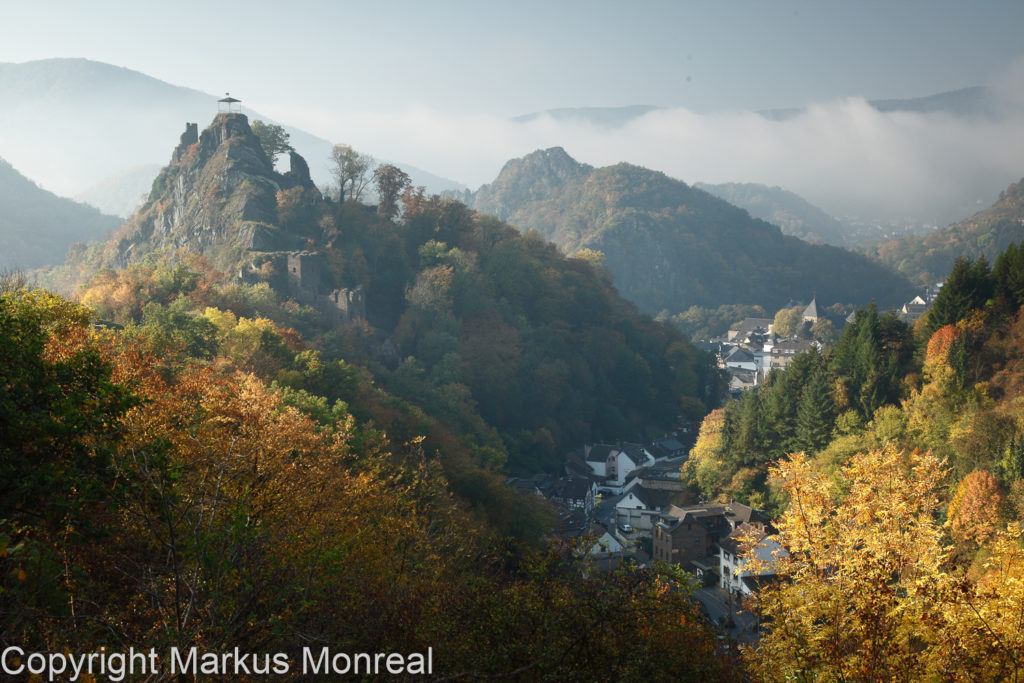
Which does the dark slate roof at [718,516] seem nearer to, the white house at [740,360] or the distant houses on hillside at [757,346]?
the distant houses on hillside at [757,346]

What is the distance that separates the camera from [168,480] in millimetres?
8594

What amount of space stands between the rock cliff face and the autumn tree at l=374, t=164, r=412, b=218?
20.4 feet

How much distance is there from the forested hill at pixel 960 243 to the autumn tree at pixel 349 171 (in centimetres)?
14789

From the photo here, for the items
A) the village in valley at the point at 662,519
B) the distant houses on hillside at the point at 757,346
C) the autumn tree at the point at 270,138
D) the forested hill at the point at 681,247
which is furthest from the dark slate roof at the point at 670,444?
the forested hill at the point at 681,247

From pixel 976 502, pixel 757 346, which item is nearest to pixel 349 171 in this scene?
pixel 976 502

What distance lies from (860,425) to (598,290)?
38.8 meters

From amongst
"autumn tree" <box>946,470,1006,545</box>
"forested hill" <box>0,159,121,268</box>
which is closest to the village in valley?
"autumn tree" <box>946,470,1006,545</box>

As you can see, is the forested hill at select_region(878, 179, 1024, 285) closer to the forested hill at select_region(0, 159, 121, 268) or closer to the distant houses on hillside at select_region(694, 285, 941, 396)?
the distant houses on hillside at select_region(694, 285, 941, 396)

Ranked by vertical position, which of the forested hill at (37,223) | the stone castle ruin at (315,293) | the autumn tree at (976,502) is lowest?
the autumn tree at (976,502)

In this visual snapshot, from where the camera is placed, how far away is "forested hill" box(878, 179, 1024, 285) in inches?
6250

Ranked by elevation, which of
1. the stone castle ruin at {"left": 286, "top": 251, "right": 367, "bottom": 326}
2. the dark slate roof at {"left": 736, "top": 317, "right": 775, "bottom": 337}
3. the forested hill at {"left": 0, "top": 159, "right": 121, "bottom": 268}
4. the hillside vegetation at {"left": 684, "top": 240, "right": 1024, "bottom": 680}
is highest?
the forested hill at {"left": 0, "top": 159, "right": 121, "bottom": 268}

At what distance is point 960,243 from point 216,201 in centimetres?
18266

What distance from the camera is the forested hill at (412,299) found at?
1601 inches

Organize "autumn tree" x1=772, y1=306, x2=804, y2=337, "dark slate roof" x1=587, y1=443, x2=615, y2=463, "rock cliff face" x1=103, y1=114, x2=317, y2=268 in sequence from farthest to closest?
1. "autumn tree" x1=772, y1=306, x2=804, y2=337
2. "dark slate roof" x1=587, y1=443, x2=615, y2=463
3. "rock cliff face" x1=103, y1=114, x2=317, y2=268
